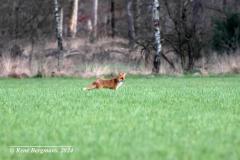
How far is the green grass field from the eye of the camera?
18.9 feet

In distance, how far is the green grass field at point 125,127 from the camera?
18.9 ft

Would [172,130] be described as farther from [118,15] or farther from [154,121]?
[118,15]

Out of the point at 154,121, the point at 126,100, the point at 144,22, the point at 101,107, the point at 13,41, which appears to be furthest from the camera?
the point at 144,22

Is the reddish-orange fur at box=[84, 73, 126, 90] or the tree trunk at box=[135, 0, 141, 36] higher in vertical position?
the tree trunk at box=[135, 0, 141, 36]

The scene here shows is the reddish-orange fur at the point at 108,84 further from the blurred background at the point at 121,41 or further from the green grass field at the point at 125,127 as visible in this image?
the blurred background at the point at 121,41

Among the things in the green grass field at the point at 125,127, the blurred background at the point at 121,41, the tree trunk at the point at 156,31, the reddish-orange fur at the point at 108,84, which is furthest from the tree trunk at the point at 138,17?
the green grass field at the point at 125,127

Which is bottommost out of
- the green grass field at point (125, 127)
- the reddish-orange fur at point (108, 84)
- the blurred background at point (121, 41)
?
the green grass field at point (125, 127)

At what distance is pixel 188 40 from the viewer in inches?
1138

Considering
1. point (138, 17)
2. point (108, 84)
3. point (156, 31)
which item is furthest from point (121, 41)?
point (108, 84)

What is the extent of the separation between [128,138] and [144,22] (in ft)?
111

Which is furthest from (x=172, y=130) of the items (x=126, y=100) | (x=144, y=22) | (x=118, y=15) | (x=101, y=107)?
(x=118, y=15)

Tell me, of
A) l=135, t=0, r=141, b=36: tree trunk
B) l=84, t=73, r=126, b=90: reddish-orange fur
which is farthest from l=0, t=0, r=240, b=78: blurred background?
l=84, t=73, r=126, b=90: reddish-orange fur

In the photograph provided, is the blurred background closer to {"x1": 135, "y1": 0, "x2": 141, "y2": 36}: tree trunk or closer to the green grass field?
{"x1": 135, "y1": 0, "x2": 141, "y2": 36}: tree trunk

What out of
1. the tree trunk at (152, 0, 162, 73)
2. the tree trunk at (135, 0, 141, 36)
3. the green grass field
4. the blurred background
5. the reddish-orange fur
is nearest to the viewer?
the green grass field
